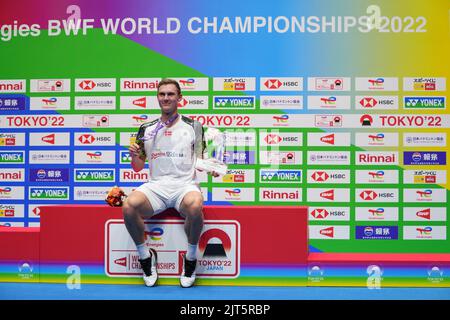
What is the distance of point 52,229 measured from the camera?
3773 millimetres

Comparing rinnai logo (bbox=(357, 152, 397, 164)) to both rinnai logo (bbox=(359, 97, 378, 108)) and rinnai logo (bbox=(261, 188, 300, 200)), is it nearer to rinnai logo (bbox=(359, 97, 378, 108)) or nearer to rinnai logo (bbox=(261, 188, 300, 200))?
rinnai logo (bbox=(359, 97, 378, 108))

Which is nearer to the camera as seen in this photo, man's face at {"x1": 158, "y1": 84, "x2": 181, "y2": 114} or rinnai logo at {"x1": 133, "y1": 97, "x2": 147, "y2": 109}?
man's face at {"x1": 158, "y1": 84, "x2": 181, "y2": 114}

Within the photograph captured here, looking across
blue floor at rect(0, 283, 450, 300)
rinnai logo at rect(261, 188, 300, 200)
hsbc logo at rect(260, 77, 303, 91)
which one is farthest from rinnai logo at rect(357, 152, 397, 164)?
blue floor at rect(0, 283, 450, 300)

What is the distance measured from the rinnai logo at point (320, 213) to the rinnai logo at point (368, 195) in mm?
408

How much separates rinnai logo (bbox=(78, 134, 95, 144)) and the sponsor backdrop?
12mm

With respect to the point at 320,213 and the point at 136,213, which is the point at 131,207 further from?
the point at 320,213

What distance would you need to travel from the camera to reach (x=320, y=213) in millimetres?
5656

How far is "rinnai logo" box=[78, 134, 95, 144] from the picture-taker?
587cm

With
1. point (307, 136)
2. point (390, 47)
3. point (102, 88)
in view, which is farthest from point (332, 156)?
point (102, 88)

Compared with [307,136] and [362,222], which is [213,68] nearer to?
[307,136]

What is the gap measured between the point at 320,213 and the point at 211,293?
8.30 feet

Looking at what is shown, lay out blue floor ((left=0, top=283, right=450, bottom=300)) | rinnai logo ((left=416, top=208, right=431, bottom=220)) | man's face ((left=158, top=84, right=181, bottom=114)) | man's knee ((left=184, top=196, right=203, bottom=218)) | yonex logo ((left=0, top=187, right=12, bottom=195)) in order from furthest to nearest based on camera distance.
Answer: yonex logo ((left=0, top=187, right=12, bottom=195)), rinnai logo ((left=416, top=208, right=431, bottom=220)), man's face ((left=158, top=84, right=181, bottom=114)), man's knee ((left=184, top=196, right=203, bottom=218)), blue floor ((left=0, top=283, right=450, bottom=300))

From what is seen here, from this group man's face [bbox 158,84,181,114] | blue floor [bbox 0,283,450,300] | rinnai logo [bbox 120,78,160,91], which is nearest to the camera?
blue floor [bbox 0,283,450,300]

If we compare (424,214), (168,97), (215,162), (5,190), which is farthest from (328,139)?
(5,190)
